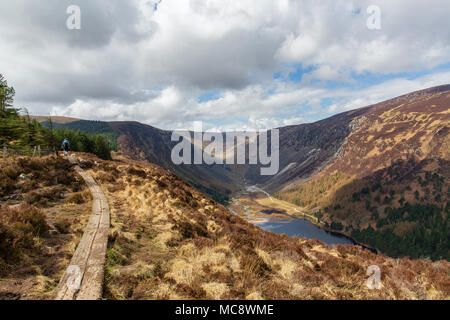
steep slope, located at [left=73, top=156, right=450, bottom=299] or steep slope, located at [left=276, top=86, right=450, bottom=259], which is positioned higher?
steep slope, located at [left=73, top=156, right=450, bottom=299]

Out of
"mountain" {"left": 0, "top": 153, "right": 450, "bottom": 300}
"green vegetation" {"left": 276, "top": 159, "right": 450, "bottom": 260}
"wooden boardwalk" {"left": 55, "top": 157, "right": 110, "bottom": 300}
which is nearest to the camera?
"wooden boardwalk" {"left": 55, "top": 157, "right": 110, "bottom": 300}

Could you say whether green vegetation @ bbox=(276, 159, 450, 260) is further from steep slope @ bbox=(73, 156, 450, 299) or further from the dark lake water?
steep slope @ bbox=(73, 156, 450, 299)

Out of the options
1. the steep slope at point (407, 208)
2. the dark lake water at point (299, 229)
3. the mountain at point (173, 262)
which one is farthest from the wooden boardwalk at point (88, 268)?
the steep slope at point (407, 208)

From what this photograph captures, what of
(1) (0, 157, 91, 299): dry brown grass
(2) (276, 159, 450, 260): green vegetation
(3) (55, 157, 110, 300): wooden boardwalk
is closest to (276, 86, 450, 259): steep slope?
(2) (276, 159, 450, 260): green vegetation

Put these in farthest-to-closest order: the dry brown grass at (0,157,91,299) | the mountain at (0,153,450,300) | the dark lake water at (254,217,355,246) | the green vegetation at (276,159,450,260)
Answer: the dark lake water at (254,217,355,246), the green vegetation at (276,159,450,260), the mountain at (0,153,450,300), the dry brown grass at (0,157,91,299)

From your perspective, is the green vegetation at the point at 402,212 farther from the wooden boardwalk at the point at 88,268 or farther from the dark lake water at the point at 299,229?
the wooden boardwalk at the point at 88,268

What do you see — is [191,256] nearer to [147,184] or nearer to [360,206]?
[147,184]

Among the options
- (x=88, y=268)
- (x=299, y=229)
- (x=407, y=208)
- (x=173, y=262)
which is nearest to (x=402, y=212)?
(x=407, y=208)

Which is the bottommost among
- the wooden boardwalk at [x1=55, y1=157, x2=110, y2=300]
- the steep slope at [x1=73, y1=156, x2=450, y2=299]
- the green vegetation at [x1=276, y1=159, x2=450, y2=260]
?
the green vegetation at [x1=276, y1=159, x2=450, y2=260]
